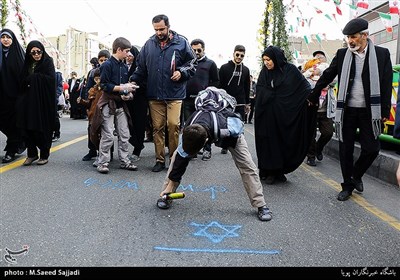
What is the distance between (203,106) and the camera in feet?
12.2

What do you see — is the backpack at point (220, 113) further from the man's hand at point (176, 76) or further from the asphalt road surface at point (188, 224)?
the man's hand at point (176, 76)

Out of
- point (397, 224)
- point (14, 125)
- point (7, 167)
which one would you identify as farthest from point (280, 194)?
point (14, 125)

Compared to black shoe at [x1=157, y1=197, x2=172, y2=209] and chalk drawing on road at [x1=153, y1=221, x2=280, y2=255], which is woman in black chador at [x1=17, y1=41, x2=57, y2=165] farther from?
chalk drawing on road at [x1=153, y1=221, x2=280, y2=255]

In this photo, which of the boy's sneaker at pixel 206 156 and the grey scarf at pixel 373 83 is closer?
the grey scarf at pixel 373 83

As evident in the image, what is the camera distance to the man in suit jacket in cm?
433

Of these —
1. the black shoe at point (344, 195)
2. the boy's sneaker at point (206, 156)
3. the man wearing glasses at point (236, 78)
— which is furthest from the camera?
the man wearing glasses at point (236, 78)

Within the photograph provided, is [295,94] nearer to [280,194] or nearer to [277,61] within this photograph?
[277,61]

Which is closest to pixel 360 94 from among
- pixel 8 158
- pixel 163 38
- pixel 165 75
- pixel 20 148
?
pixel 165 75

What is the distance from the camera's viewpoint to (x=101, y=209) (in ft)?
12.5

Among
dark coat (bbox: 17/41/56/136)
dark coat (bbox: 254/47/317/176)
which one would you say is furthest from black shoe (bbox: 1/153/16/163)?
dark coat (bbox: 254/47/317/176)

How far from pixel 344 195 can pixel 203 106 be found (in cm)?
200

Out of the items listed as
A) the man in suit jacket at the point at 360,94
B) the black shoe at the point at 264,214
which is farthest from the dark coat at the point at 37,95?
the man in suit jacket at the point at 360,94

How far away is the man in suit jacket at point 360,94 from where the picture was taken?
14.2 ft
